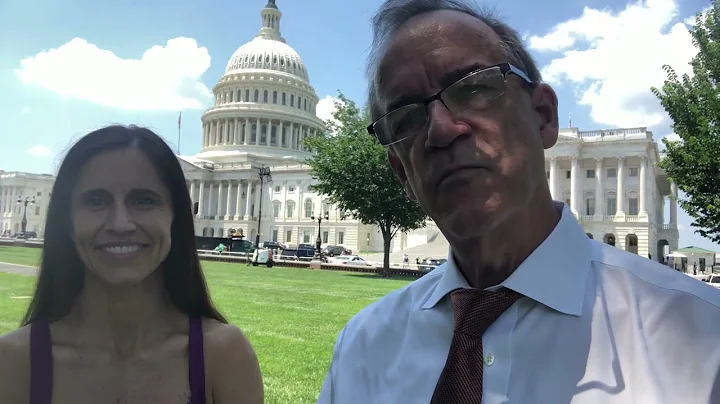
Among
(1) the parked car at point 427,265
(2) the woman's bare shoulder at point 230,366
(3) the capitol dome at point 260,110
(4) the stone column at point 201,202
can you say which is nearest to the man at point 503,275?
(2) the woman's bare shoulder at point 230,366

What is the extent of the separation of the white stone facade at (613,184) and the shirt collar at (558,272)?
66.8 metres

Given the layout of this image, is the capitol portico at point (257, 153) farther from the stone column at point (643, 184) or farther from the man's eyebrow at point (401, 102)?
the man's eyebrow at point (401, 102)

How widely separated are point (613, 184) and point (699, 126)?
5437 cm

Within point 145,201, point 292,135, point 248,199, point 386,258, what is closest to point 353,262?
point 386,258

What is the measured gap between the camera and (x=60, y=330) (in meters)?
2.53

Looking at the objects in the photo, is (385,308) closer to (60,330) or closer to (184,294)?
(184,294)

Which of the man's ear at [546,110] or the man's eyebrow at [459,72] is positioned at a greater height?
the man's eyebrow at [459,72]

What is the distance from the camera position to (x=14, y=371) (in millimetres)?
2381

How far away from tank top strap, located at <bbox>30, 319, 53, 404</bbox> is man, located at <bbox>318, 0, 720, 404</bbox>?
1.40 metres

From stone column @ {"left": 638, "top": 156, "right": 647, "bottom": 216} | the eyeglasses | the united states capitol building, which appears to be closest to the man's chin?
the eyeglasses

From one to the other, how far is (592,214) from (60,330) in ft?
237

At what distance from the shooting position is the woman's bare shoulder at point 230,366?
259 centimetres

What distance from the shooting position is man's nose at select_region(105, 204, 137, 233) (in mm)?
2438

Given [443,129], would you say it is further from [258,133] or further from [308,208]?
[258,133]
